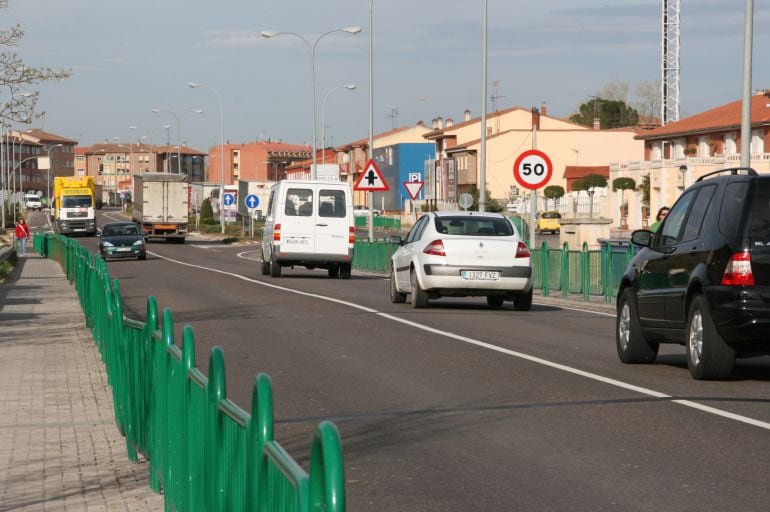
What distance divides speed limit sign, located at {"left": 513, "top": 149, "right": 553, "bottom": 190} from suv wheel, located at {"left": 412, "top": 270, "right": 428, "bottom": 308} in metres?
6.04

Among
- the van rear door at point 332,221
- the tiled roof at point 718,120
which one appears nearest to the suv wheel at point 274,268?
the van rear door at point 332,221

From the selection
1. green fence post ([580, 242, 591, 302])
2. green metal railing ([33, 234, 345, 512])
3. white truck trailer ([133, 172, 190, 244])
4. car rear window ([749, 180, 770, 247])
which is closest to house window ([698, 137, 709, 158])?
white truck trailer ([133, 172, 190, 244])

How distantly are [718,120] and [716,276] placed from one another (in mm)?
86554

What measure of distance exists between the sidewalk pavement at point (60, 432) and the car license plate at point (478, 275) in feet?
18.9

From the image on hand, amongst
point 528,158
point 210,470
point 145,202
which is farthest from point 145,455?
point 145,202

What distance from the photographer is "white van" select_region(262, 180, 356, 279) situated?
34031mm

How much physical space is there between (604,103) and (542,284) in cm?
13102

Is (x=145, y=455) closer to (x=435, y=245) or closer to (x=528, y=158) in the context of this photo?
(x=435, y=245)

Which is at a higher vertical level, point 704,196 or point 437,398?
point 704,196

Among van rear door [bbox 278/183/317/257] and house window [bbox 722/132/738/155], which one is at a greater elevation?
house window [bbox 722/132/738/155]

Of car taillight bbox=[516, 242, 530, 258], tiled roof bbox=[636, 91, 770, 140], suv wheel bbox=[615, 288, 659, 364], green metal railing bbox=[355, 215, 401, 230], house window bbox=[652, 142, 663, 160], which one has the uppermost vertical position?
tiled roof bbox=[636, 91, 770, 140]

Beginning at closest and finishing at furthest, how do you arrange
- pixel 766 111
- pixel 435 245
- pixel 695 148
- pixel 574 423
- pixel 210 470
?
pixel 210 470
pixel 574 423
pixel 435 245
pixel 766 111
pixel 695 148

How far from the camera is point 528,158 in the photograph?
2733 cm

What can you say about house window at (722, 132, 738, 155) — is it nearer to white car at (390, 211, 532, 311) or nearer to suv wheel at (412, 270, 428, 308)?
white car at (390, 211, 532, 311)
